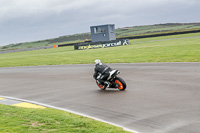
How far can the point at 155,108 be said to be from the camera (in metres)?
8.92

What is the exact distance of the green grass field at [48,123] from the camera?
7125mm

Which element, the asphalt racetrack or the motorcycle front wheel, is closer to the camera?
the asphalt racetrack

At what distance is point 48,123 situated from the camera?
7.89 m

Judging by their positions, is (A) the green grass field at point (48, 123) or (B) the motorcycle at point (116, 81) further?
(B) the motorcycle at point (116, 81)

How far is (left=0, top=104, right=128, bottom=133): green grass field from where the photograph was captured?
7.12 meters

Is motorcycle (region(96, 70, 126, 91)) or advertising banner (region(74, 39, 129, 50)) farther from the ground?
advertising banner (region(74, 39, 129, 50))

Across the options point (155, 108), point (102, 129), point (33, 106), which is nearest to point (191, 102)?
point (155, 108)

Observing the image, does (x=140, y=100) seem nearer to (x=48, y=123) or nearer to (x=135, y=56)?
(x=48, y=123)

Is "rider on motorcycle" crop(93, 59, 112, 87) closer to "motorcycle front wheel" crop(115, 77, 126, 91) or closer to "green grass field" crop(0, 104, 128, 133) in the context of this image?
"motorcycle front wheel" crop(115, 77, 126, 91)

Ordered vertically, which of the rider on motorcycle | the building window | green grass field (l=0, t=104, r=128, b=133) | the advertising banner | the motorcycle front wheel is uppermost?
the building window

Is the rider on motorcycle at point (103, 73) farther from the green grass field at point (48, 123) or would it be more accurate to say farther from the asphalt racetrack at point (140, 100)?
the green grass field at point (48, 123)

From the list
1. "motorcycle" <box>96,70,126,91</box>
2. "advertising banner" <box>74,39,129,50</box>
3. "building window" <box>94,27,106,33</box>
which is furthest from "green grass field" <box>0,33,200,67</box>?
"building window" <box>94,27,106,33</box>

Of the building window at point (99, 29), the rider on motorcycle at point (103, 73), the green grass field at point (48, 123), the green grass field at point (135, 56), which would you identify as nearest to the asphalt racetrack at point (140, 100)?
the rider on motorcycle at point (103, 73)

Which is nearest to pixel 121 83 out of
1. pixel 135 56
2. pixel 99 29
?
pixel 135 56
